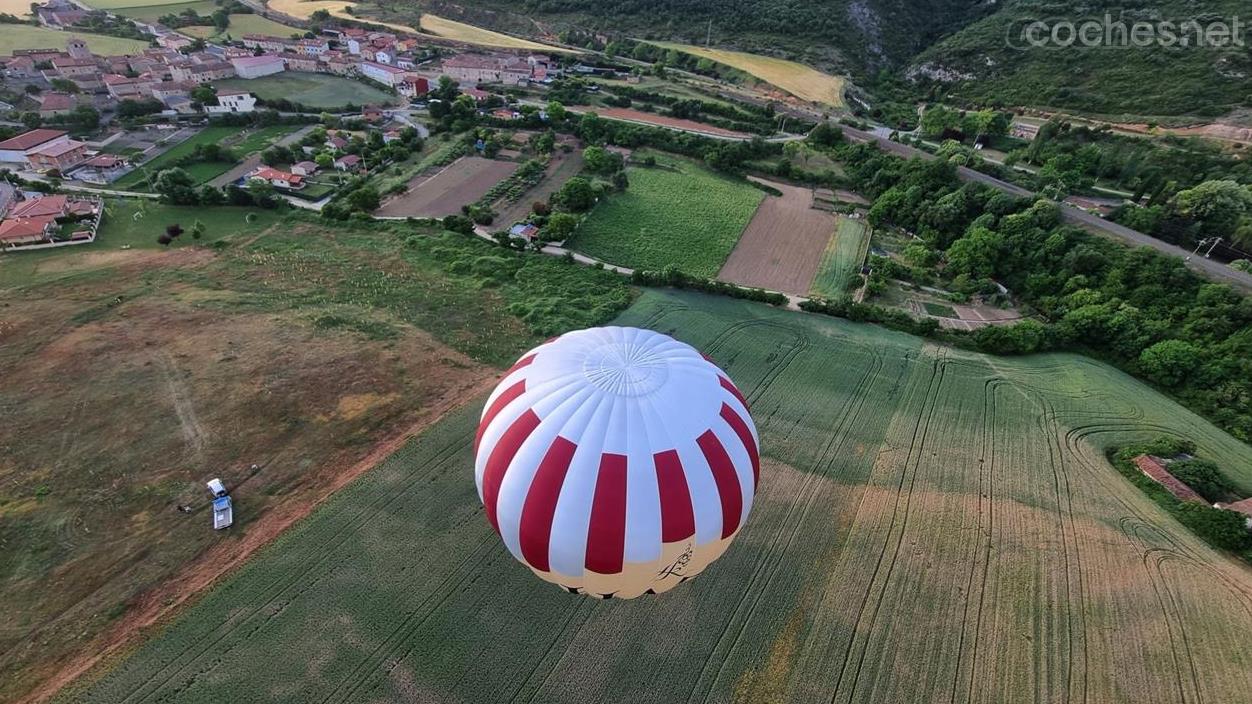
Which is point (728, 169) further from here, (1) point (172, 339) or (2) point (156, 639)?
(2) point (156, 639)

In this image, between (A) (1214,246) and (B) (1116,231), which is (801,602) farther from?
(A) (1214,246)

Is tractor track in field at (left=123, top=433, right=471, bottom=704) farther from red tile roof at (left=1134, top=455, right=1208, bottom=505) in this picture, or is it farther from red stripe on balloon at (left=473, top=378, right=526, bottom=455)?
red tile roof at (left=1134, top=455, right=1208, bottom=505)

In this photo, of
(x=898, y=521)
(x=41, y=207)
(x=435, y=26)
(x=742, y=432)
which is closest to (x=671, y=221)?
(x=898, y=521)

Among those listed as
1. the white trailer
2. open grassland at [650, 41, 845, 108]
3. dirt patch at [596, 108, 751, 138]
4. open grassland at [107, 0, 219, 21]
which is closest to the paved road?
dirt patch at [596, 108, 751, 138]

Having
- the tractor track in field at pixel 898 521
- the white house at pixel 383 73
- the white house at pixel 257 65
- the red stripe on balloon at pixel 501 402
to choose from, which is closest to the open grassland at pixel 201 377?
the red stripe on balloon at pixel 501 402

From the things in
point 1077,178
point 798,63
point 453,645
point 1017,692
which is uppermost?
point 798,63

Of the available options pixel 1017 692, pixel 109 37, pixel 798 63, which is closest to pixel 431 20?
pixel 109 37
